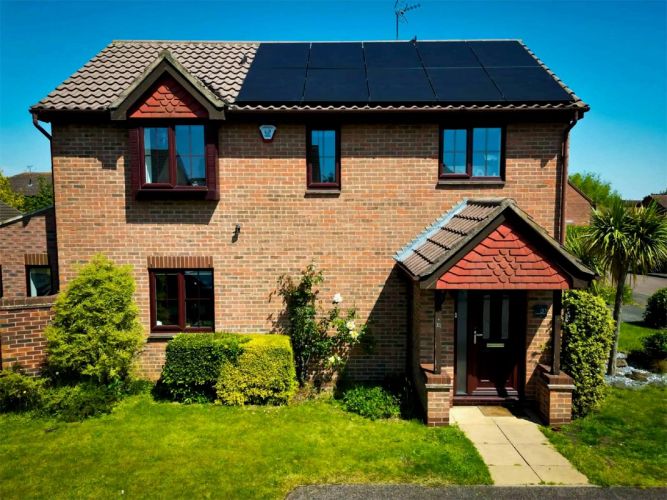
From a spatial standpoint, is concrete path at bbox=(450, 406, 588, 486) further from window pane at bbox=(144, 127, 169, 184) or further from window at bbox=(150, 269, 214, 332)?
window pane at bbox=(144, 127, 169, 184)

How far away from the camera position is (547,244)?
7.98 m

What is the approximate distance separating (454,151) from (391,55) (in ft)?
14.4

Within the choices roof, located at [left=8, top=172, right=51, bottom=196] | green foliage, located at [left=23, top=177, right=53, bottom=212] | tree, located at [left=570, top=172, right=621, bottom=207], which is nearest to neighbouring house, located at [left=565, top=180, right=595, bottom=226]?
tree, located at [left=570, top=172, right=621, bottom=207]

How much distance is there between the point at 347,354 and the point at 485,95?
279 inches

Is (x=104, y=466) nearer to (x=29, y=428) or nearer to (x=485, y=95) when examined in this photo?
(x=29, y=428)

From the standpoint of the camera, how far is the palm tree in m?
10.6

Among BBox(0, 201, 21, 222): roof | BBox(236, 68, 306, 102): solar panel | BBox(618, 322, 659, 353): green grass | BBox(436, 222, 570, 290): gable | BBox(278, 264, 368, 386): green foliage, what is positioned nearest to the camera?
BBox(436, 222, 570, 290): gable

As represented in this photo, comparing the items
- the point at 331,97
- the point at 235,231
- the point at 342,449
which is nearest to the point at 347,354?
the point at 342,449

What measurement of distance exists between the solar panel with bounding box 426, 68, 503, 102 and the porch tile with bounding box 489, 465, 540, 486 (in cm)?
770

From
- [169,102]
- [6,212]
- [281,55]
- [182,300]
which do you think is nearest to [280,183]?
[169,102]

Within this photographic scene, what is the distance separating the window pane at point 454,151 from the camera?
10.2 metres

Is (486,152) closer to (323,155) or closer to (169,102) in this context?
(323,155)

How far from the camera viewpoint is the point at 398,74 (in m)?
11.3

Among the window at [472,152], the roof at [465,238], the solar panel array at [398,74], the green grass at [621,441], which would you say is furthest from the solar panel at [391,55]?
the green grass at [621,441]
